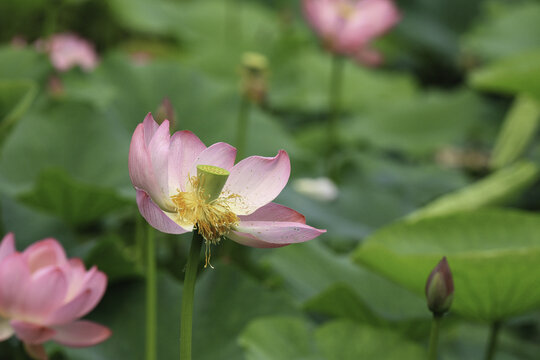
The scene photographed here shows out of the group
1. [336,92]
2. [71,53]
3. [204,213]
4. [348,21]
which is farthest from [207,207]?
[336,92]

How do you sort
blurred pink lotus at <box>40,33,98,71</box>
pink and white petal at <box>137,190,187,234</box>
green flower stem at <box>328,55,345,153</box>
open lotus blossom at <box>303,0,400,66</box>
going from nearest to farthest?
pink and white petal at <box>137,190,187,234</box>, open lotus blossom at <box>303,0,400,66</box>, blurred pink lotus at <box>40,33,98,71</box>, green flower stem at <box>328,55,345,153</box>

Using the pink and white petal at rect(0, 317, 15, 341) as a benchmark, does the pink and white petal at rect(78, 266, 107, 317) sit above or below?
above

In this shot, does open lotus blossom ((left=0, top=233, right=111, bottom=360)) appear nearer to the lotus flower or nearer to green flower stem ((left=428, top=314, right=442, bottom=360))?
the lotus flower

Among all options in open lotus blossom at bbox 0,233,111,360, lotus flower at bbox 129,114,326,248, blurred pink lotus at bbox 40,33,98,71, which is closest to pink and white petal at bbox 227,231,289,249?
lotus flower at bbox 129,114,326,248

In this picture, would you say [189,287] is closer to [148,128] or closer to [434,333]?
[148,128]

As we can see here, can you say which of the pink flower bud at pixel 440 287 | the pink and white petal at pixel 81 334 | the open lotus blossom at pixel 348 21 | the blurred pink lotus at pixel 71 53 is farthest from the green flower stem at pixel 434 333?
the blurred pink lotus at pixel 71 53

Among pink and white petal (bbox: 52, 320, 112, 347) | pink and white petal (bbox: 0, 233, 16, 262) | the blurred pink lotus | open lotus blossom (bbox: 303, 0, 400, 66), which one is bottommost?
the blurred pink lotus

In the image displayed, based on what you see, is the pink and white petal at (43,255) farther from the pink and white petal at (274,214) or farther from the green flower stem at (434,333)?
the green flower stem at (434,333)
